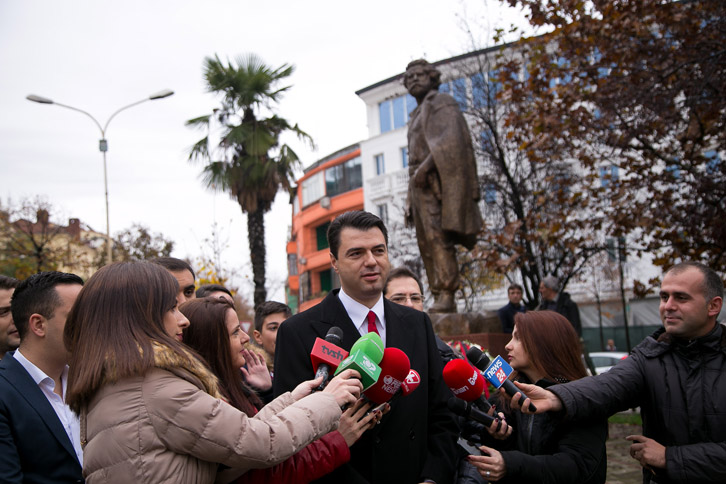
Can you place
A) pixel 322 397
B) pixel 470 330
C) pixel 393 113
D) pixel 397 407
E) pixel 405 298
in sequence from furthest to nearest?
pixel 393 113 → pixel 470 330 → pixel 405 298 → pixel 397 407 → pixel 322 397

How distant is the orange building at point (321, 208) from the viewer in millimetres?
42500

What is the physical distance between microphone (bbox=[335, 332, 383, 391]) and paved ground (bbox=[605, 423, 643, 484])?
5.69m

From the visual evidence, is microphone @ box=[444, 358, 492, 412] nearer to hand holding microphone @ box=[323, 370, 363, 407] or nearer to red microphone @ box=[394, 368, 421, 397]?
red microphone @ box=[394, 368, 421, 397]

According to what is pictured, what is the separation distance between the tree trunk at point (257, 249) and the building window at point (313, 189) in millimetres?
24166

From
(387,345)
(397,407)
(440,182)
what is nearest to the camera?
(397,407)

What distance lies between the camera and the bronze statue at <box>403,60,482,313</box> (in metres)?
8.27

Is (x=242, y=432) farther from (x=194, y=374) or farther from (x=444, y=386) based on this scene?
(x=444, y=386)

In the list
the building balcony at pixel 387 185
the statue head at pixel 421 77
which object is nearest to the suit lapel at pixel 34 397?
the statue head at pixel 421 77

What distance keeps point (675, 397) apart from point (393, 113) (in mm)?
38716

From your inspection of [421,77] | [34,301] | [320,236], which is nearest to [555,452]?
[34,301]

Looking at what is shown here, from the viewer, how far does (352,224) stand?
134 inches

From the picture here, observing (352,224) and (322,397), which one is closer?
(322,397)

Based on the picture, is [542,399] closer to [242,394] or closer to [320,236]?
[242,394]

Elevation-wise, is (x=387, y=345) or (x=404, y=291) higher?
(x=404, y=291)
